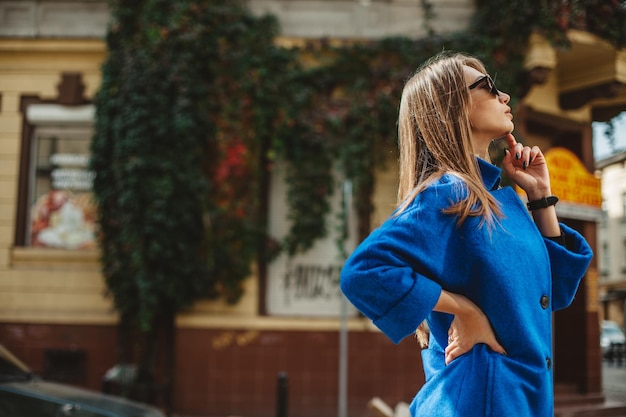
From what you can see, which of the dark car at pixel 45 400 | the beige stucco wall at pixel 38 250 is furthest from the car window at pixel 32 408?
the beige stucco wall at pixel 38 250

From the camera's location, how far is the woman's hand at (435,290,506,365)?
1634 mm

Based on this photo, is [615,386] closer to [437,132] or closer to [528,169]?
[528,169]

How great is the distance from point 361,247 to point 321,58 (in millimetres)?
8829

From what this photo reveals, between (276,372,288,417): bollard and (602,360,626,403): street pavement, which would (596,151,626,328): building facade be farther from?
(276,372,288,417): bollard

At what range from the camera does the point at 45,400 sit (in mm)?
4707

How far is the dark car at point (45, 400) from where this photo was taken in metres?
4.55

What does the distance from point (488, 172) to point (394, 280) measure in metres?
0.49

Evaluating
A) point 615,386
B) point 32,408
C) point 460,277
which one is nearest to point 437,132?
point 460,277

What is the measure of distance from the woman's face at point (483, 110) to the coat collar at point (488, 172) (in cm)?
6

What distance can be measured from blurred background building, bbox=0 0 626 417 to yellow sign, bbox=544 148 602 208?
0.06 m

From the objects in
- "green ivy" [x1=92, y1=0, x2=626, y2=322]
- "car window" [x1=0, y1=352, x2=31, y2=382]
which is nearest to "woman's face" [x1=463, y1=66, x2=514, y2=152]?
Result: "car window" [x1=0, y1=352, x2=31, y2=382]

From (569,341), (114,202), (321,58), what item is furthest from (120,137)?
(569,341)

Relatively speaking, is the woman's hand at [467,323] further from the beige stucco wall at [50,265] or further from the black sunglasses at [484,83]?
the beige stucco wall at [50,265]

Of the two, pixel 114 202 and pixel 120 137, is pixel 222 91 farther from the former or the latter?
pixel 114 202
